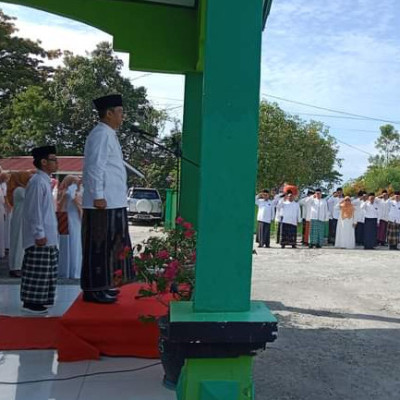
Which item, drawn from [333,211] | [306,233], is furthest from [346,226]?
[306,233]

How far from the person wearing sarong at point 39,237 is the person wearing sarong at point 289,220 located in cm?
958

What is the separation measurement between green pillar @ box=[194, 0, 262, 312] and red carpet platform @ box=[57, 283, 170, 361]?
1.40m

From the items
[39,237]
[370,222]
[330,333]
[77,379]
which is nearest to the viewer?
[77,379]

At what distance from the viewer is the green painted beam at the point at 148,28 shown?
554 centimetres

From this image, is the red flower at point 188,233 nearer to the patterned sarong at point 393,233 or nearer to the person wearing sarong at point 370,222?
the person wearing sarong at point 370,222

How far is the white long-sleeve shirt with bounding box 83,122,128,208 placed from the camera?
401 cm

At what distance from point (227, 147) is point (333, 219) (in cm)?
1337

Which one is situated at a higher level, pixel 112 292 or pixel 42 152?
pixel 42 152

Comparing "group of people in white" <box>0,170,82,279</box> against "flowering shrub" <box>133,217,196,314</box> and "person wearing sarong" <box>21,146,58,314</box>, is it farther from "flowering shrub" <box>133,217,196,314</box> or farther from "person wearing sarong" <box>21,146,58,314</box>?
"flowering shrub" <box>133,217,196,314</box>

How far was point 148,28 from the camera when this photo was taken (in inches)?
224

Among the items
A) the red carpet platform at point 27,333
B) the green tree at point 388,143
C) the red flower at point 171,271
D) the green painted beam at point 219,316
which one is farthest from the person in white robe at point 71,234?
the green tree at point 388,143

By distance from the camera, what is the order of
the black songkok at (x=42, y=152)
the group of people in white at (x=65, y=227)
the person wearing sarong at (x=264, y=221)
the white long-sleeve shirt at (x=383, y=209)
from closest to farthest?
the black songkok at (x=42, y=152) → the group of people in white at (x=65, y=227) → the person wearing sarong at (x=264, y=221) → the white long-sleeve shirt at (x=383, y=209)

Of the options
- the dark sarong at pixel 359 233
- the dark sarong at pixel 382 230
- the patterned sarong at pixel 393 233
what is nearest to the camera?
the patterned sarong at pixel 393 233

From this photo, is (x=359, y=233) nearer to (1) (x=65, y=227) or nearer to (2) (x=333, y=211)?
(2) (x=333, y=211)
